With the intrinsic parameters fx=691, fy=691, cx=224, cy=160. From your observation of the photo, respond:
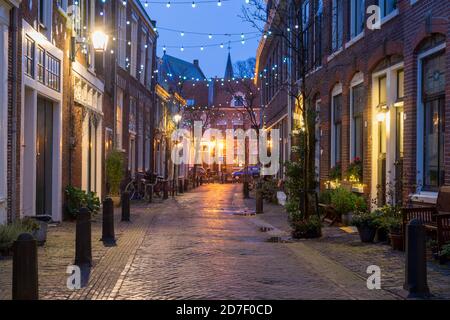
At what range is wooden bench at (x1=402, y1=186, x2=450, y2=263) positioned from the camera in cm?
1012

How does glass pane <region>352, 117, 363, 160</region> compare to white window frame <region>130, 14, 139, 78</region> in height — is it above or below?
→ below

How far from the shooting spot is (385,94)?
16031mm

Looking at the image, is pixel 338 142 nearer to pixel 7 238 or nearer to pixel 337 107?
pixel 337 107

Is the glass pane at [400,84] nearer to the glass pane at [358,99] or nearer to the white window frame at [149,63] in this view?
the glass pane at [358,99]

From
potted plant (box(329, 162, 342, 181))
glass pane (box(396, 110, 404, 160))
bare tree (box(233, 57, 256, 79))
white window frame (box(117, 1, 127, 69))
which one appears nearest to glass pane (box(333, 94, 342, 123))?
potted plant (box(329, 162, 342, 181))

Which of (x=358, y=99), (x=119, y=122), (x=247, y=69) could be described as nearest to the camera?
(x=358, y=99)

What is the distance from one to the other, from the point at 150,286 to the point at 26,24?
711 centimetres

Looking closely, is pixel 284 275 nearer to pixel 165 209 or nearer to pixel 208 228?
pixel 208 228

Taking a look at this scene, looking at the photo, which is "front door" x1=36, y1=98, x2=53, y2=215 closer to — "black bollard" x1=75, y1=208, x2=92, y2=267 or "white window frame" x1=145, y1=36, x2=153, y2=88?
"black bollard" x1=75, y1=208, x2=92, y2=267

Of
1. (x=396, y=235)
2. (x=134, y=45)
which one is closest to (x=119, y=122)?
(x=134, y=45)

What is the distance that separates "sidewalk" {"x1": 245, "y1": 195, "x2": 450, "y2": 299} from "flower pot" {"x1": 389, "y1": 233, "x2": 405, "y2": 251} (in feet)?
0.42

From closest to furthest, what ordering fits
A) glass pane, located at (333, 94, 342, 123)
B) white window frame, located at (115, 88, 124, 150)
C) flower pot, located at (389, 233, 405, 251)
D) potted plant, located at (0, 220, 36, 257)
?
potted plant, located at (0, 220, 36, 257) < flower pot, located at (389, 233, 405, 251) < glass pane, located at (333, 94, 342, 123) < white window frame, located at (115, 88, 124, 150)

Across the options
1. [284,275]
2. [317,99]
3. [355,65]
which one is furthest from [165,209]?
[284,275]

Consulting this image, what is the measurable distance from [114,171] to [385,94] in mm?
10882
